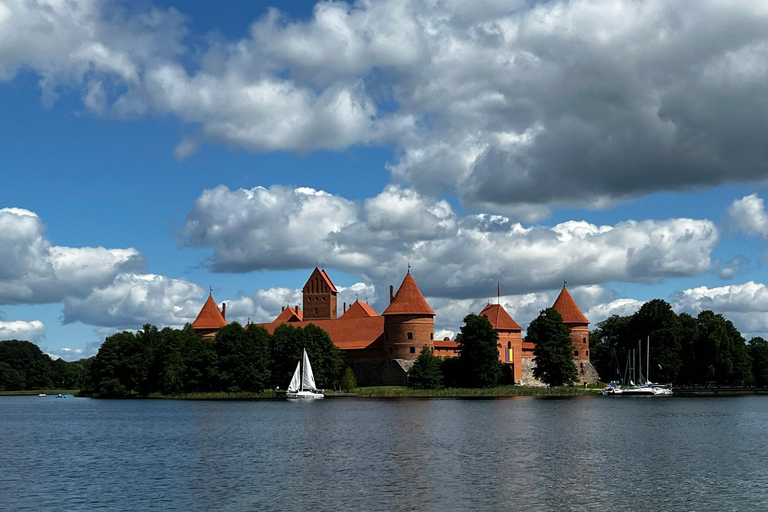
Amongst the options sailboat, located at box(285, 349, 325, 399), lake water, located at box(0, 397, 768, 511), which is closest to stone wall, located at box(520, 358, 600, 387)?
sailboat, located at box(285, 349, 325, 399)

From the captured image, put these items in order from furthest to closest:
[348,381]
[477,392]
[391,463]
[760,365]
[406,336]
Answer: [760,365]
[406,336]
[348,381]
[477,392]
[391,463]

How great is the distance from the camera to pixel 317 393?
250ft

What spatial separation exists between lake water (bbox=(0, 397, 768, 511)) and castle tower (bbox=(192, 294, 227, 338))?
50680 millimetres

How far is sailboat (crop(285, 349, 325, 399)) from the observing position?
243 feet

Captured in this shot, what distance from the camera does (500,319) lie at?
9188 cm

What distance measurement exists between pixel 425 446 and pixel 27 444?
674 inches

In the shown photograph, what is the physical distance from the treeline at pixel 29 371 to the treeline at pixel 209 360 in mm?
49356

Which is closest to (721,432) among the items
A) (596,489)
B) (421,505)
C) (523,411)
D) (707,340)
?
(523,411)

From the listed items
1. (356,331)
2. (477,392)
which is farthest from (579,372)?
(356,331)

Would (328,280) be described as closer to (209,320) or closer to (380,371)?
(209,320)

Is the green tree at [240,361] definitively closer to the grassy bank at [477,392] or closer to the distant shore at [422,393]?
the distant shore at [422,393]

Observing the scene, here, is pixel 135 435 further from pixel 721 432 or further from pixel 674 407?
pixel 674 407

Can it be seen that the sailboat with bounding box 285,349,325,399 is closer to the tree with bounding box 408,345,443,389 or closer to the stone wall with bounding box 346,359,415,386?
the tree with bounding box 408,345,443,389

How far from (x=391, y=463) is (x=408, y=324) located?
61120 mm
